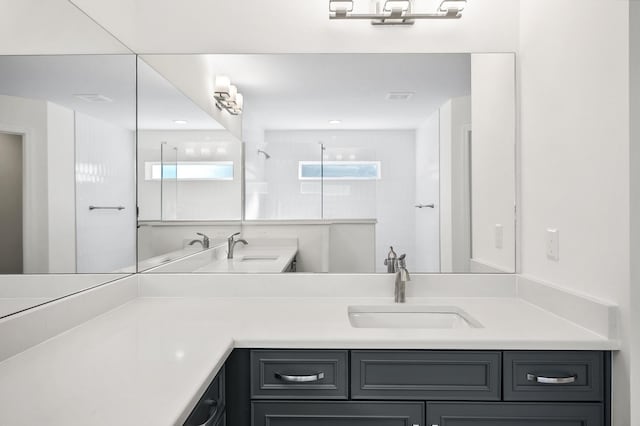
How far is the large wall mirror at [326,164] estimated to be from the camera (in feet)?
6.68

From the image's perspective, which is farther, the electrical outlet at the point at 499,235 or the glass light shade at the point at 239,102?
the glass light shade at the point at 239,102

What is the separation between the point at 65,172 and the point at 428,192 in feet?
4.80

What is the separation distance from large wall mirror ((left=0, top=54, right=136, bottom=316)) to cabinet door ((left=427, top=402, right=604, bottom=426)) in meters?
1.26

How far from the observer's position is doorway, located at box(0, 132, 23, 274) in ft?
3.71

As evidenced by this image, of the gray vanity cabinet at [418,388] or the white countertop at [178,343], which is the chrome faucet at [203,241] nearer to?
the white countertop at [178,343]

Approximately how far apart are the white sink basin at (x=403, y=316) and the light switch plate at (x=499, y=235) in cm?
38

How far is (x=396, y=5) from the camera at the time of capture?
1.92 meters

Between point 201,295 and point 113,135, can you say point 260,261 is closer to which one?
point 201,295

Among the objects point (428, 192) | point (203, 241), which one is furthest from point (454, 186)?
point (203, 241)

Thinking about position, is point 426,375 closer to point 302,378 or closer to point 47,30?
point 302,378

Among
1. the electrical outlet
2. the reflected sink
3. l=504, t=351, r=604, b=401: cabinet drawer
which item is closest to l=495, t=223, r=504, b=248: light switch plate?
the electrical outlet

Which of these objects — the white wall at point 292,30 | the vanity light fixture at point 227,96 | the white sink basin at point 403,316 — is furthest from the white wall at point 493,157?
the vanity light fixture at point 227,96

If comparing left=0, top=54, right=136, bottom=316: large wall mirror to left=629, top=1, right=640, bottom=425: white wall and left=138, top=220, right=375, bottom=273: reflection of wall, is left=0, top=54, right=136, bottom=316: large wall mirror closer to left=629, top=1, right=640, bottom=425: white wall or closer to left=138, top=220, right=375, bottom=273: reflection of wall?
left=138, top=220, right=375, bottom=273: reflection of wall

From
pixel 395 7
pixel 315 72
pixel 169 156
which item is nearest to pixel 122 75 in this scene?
pixel 169 156
